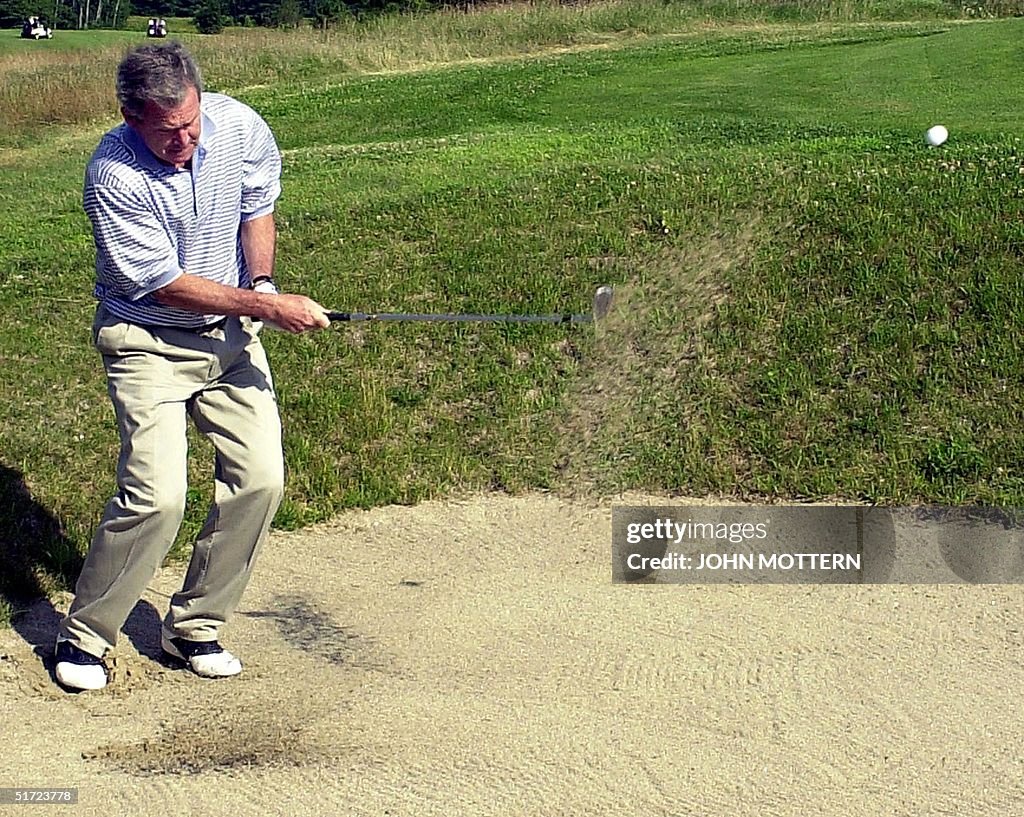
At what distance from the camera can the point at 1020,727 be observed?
5.01 m

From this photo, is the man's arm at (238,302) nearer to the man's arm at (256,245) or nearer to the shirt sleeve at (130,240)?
the shirt sleeve at (130,240)

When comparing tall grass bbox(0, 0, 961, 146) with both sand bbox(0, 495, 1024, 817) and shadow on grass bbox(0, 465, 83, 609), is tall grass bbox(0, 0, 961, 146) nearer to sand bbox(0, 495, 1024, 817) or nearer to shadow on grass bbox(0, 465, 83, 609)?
shadow on grass bbox(0, 465, 83, 609)

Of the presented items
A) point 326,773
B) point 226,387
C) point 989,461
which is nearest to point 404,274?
point 989,461

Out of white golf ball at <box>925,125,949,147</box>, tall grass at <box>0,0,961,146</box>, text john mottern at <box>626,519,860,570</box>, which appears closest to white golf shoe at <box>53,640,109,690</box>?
text john mottern at <box>626,519,860,570</box>

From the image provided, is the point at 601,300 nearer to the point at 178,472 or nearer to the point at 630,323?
the point at 630,323

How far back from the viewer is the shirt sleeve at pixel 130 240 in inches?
192

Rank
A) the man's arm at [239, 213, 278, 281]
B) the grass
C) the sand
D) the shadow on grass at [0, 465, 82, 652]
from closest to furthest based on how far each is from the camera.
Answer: the sand, the man's arm at [239, 213, 278, 281], the shadow on grass at [0, 465, 82, 652], the grass

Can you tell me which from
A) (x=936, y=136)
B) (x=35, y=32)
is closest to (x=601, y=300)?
(x=936, y=136)

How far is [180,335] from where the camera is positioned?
5145 mm

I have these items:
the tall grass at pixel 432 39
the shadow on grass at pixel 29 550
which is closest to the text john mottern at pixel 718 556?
the shadow on grass at pixel 29 550

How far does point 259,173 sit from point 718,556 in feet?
9.05

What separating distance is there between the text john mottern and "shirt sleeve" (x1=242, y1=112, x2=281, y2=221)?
7.84 ft

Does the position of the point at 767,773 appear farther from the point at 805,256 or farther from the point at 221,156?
the point at 805,256

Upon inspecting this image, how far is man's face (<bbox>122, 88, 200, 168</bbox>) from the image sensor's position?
4.75 meters
